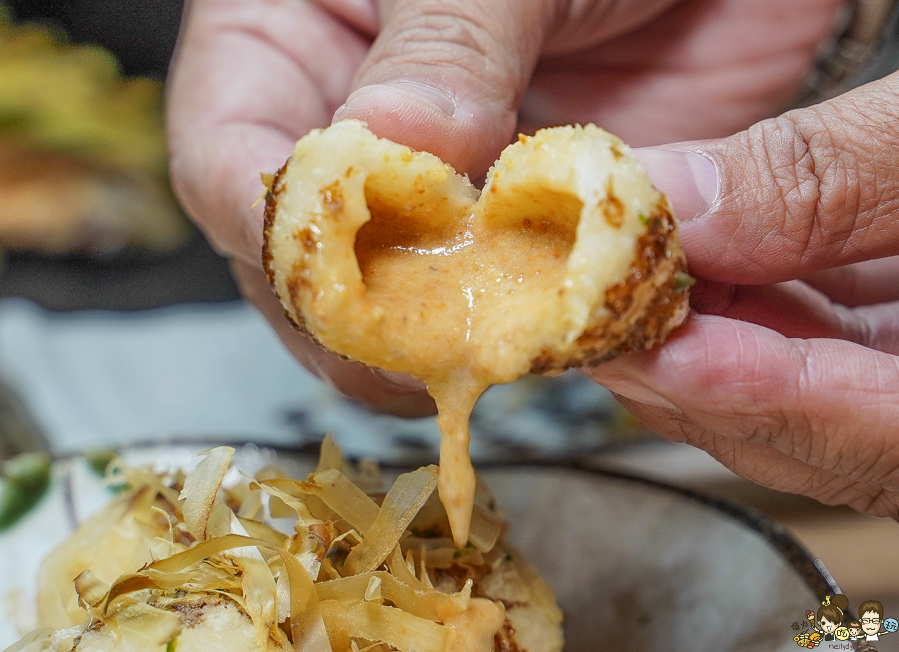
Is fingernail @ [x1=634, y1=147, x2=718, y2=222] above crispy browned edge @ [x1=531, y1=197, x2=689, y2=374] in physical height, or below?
above

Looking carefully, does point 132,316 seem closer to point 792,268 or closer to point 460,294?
point 460,294

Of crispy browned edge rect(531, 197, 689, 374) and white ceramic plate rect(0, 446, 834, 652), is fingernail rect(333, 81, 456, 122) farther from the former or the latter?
white ceramic plate rect(0, 446, 834, 652)

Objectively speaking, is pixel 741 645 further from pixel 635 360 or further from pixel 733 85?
pixel 733 85

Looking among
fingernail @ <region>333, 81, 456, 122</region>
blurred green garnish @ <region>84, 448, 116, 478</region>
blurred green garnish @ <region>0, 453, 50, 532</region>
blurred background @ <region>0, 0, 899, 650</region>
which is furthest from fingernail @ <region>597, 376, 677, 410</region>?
blurred green garnish @ <region>0, 453, 50, 532</region>

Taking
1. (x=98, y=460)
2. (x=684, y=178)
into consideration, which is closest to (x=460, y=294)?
(x=684, y=178)

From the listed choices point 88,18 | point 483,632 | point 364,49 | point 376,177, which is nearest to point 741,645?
point 483,632

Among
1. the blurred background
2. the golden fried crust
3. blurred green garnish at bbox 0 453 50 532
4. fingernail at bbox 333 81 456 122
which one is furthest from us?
the blurred background
